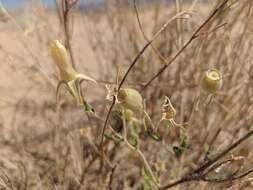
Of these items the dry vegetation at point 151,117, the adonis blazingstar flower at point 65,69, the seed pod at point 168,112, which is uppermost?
the dry vegetation at point 151,117

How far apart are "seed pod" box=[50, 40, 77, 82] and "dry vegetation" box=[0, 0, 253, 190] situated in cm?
9

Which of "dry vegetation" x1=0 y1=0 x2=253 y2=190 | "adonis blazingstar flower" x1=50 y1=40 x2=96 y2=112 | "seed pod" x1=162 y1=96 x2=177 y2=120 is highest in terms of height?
"dry vegetation" x1=0 y1=0 x2=253 y2=190

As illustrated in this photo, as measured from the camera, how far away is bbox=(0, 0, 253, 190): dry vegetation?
43.7 inches

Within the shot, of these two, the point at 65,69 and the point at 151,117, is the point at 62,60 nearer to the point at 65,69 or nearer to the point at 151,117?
the point at 65,69

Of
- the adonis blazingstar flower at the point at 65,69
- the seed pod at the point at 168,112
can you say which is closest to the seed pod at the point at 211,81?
the seed pod at the point at 168,112

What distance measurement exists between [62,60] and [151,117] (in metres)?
1.09

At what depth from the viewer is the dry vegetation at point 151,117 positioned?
3.64 ft

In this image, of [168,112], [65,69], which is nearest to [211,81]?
[168,112]

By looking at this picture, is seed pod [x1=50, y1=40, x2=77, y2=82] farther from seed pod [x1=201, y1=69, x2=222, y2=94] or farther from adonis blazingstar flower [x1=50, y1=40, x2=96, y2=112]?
seed pod [x1=201, y1=69, x2=222, y2=94]

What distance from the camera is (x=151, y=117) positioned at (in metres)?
1.90

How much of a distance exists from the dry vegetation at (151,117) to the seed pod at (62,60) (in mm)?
92

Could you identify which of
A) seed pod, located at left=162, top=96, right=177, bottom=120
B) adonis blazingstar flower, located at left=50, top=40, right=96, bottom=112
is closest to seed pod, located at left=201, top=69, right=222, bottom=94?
seed pod, located at left=162, top=96, right=177, bottom=120

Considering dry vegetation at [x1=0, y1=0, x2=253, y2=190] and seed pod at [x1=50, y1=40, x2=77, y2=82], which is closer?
seed pod at [x1=50, y1=40, x2=77, y2=82]

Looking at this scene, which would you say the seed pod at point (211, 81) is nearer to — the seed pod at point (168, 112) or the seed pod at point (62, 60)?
the seed pod at point (168, 112)
